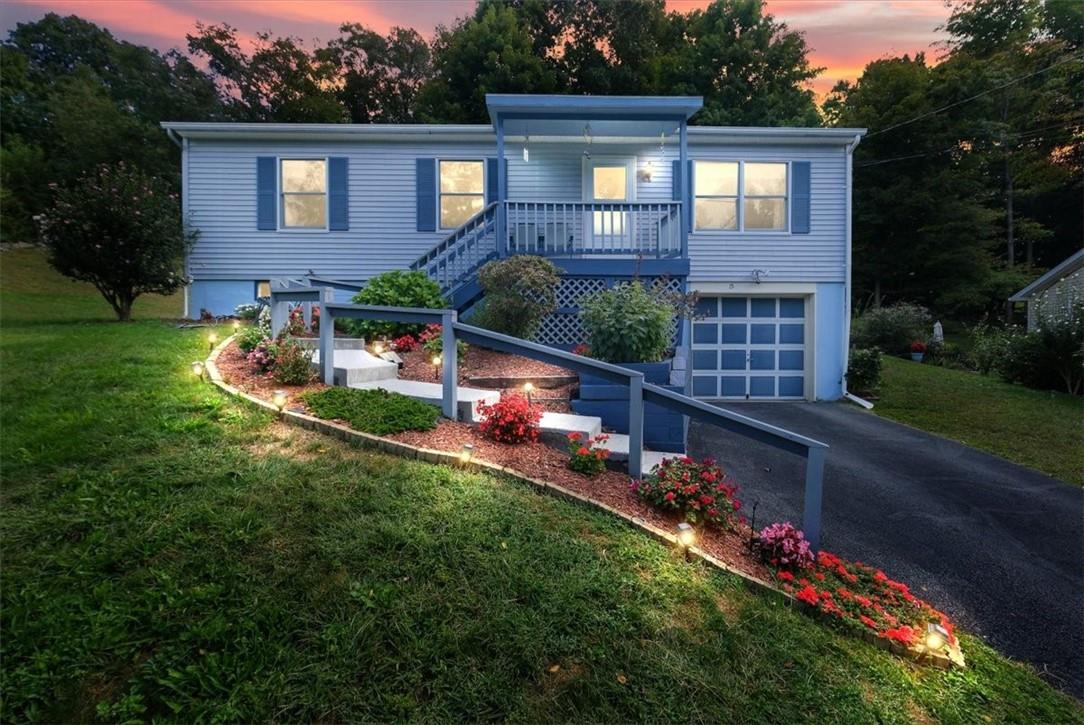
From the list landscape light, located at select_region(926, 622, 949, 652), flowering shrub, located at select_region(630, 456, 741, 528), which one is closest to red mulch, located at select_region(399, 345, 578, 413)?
flowering shrub, located at select_region(630, 456, 741, 528)

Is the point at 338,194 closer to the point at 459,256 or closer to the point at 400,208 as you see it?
the point at 400,208

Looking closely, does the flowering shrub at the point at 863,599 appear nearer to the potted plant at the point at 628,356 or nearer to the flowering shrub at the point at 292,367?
the potted plant at the point at 628,356

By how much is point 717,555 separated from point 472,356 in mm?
4185

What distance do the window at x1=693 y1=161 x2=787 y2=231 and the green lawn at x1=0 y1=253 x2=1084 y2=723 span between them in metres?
8.75

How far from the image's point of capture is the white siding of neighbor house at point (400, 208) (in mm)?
10023

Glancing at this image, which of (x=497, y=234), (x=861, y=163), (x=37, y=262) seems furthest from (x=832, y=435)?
(x=37, y=262)

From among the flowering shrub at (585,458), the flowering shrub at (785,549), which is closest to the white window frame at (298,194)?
the flowering shrub at (585,458)

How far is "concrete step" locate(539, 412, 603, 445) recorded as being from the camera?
14.2 ft

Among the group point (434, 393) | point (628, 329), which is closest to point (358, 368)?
point (434, 393)

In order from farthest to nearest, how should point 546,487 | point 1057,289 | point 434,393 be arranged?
point 1057,289, point 434,393, point 546,487

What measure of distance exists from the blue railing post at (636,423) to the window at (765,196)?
316 inches

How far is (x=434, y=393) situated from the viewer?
4.87m

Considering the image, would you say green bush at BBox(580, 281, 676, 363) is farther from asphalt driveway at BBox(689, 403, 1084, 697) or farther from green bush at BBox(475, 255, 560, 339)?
asphalt driveway at BBox(689, 403, 1084, 697)

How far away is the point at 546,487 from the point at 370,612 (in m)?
1.44
